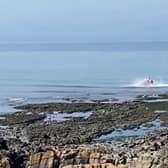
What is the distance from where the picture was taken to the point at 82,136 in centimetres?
3903

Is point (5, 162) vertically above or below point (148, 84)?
below

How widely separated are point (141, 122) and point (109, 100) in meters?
14.8

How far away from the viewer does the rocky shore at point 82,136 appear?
2266cm

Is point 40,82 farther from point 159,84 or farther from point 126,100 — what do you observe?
point 126,100

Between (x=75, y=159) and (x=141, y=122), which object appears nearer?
(x=75, y=159)

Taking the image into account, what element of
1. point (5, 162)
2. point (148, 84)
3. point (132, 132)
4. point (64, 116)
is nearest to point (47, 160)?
point (5, 162)

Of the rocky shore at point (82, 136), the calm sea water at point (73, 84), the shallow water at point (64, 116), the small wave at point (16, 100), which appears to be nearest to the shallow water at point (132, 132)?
the rocky shore at point (82, 136)

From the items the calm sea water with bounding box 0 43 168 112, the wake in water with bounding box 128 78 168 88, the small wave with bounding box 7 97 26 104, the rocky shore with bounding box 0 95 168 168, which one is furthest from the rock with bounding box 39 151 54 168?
the wake in water with bounding box 128 78 168 88

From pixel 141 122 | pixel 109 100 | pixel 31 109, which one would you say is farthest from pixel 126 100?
pixel 141 122

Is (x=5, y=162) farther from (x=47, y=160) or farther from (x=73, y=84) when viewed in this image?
(x=73, y=84)

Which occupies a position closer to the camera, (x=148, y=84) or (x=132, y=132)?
(x=132, y=132)

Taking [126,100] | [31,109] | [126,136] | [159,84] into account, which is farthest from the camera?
[159,84]

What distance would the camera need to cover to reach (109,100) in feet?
195

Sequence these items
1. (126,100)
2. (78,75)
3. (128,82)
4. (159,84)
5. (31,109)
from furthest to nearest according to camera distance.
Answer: (78,75)
(128,82)
(159,84)
(126,100)
(31,109)
